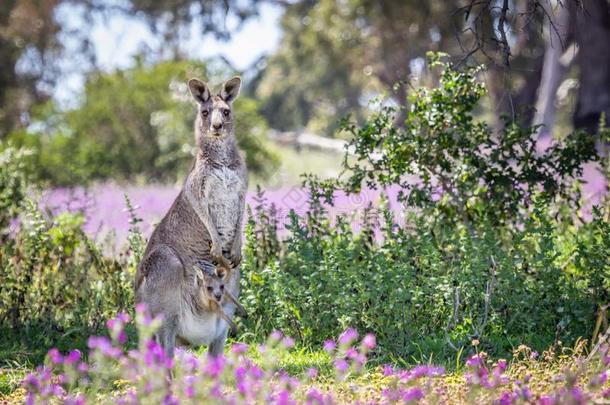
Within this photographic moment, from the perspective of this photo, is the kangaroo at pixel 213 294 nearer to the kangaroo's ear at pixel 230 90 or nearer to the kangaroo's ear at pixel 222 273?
the kangaroo's ear at pixel 222 273

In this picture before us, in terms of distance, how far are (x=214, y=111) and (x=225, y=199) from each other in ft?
2.33

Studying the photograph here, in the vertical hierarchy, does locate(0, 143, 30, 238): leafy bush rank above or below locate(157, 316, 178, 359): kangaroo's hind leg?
above

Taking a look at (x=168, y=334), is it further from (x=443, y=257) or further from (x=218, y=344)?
(x=443, y=257)

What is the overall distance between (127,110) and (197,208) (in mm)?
16310

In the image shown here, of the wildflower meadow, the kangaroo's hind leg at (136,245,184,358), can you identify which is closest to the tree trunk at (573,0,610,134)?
the wildflower meadow

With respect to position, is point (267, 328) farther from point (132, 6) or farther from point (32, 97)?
point (32, 97)

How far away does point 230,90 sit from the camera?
22.8 feet

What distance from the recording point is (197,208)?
6645mm

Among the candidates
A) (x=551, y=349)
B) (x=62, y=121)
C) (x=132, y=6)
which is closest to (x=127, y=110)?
(x=62, y=121)

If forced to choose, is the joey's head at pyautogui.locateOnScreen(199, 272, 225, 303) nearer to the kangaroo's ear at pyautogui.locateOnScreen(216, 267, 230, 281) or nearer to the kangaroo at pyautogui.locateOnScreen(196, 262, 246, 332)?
the kangaroo at pyautogui.locateOnScreen(196, 262, 246, 332)

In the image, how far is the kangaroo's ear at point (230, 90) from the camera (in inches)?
272

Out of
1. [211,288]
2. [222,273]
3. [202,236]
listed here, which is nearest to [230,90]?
[202,236]

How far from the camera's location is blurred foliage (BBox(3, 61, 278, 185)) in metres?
20.0

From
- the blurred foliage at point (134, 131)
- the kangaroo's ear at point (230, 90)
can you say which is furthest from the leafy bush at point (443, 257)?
the blurred foliage at point (134, 131)
